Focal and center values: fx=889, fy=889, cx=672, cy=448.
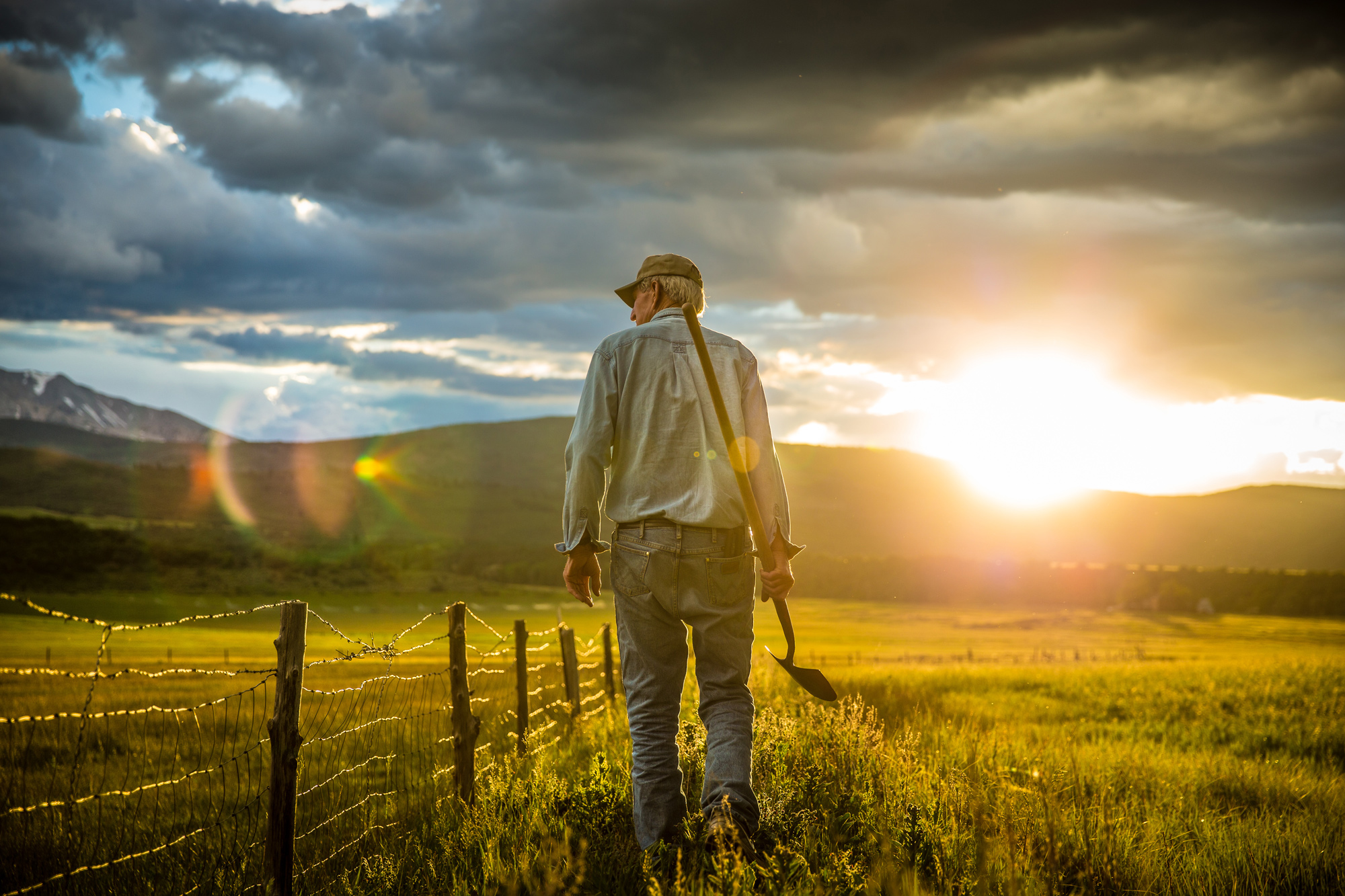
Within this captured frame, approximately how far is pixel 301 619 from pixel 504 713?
6.72 metres

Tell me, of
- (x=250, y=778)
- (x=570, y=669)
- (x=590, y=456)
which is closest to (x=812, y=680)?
(x=590, y=456)

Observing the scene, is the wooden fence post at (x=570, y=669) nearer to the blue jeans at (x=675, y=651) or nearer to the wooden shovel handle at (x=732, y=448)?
the blue jeans at (x=675, y=651)

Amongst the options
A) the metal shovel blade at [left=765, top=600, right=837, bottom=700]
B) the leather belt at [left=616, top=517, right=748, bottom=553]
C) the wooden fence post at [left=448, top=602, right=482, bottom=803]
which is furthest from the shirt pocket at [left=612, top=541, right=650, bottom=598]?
the wooden fence post at [left=448, top=602, right=482, bottom=803]

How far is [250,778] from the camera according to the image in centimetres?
715

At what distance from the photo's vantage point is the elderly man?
430cm

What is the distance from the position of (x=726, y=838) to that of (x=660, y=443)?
1.87 metres

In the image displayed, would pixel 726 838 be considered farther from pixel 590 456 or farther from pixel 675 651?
pixel 590 456

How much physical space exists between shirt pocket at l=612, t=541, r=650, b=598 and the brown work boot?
1071mm

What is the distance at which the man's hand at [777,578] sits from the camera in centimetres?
452

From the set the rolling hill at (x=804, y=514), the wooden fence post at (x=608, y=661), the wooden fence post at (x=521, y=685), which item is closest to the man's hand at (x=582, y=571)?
the wooden fence post at (x=521, y=685)

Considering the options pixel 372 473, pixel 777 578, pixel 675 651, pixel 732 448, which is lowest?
pixel 675 651

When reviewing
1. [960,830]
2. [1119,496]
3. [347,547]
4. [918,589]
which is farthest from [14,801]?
[1119,496]

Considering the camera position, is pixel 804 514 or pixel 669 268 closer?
pixel 669 268

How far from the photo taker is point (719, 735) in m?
4.41
